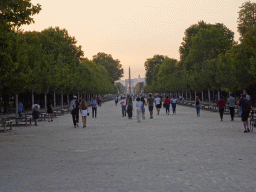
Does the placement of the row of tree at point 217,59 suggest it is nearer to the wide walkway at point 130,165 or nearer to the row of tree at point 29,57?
the row of tree at point 29,57

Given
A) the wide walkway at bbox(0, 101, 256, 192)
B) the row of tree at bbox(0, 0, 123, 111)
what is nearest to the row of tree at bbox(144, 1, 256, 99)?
the row of tree at bbox(0, 0, 123, 111)

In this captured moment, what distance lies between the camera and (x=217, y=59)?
5728 centimetres

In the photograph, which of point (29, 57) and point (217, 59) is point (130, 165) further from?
point (217, 59)

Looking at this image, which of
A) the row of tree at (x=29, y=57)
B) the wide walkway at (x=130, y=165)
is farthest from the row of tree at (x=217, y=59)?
the wide walkway at (x=130, y=165)

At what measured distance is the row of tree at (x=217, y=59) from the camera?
4016 centimetres

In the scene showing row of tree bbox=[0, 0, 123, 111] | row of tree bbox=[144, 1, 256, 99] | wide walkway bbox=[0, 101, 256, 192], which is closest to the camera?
wide walkway bbox=[0, 101, 256, 192]

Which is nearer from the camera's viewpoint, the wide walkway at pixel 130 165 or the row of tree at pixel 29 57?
the wide walkway at pixel 130 165

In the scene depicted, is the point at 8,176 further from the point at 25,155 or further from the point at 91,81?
the point at 91,81

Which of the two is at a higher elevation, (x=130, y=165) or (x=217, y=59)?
(x=217, y=59)

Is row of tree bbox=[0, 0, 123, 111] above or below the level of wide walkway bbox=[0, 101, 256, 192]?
above

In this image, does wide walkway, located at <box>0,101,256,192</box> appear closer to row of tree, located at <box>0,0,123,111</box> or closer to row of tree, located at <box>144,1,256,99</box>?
row of tree, located at <box>0,0,123,111</box>

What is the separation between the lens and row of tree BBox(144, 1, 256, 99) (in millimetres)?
40156

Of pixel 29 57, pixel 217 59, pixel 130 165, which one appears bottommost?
pixel 130 165

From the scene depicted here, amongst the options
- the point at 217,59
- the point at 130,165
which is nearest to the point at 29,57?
the point at 130,165
